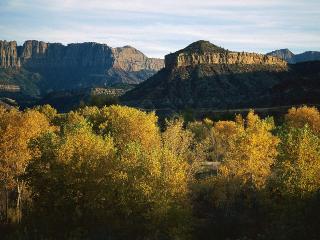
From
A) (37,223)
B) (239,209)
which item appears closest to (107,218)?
(37,223)

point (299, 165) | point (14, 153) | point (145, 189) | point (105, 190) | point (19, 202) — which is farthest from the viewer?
point (19, 202)

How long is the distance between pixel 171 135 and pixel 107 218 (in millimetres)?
23564

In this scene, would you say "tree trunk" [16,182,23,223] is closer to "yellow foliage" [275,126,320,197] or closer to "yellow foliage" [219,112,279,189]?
"yellow foliage" [219,112,279,189]

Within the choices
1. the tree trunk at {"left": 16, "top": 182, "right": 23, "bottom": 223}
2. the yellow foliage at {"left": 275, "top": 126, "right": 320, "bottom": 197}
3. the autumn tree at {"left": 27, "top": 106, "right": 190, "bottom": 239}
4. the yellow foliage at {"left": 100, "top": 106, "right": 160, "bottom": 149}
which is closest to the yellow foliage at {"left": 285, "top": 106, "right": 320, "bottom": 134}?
the yellow foliage at {"left": 100, "top": 106, "right": 160, "bottom": 149}

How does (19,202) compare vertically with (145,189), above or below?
below

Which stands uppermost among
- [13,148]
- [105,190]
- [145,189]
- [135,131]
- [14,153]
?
[135,131]

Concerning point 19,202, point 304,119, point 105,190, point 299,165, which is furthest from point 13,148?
point 304,119

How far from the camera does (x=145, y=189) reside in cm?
4028

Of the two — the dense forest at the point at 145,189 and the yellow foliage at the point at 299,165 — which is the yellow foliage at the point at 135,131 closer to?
the dense forest at the point at 145,189

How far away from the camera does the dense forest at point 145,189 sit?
4081 centimetres

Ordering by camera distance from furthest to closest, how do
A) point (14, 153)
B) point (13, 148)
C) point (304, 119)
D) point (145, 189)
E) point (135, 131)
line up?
1. point (304, 119)
2. point (135, 131)
3. point (13, 148)
4. point (14, 153)
5. point (145, 189)

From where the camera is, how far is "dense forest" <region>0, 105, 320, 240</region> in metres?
40.8

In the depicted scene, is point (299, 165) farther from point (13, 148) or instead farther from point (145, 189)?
point (13, 148)

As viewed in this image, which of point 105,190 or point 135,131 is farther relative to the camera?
point 135,131
